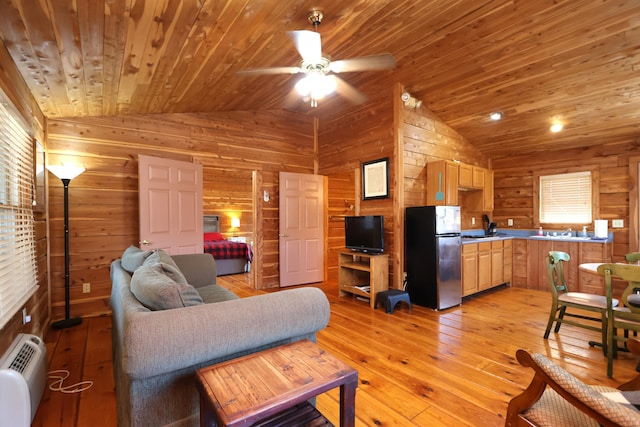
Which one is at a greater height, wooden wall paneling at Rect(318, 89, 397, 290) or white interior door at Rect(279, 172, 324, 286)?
wooden wall paneling at Rect(318, 89, 397, 290)

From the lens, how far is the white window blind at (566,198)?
15.7ft


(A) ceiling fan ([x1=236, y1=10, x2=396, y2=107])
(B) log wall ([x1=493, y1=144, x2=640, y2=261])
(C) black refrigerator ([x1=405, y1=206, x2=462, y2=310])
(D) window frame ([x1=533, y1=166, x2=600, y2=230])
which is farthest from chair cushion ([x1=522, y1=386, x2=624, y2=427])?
(D) window frame ([x1=533, y1=166, x2=600, y2=230])

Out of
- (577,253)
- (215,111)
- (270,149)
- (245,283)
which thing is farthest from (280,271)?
(577,253)

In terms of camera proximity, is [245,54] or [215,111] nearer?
[245,54]

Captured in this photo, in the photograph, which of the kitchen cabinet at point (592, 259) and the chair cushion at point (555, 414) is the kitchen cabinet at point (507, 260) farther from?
the chair cushion at point (555, 414)

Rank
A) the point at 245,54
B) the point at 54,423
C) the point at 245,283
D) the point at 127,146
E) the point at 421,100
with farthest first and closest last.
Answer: the point at 245,283, the point at 421,100, the point at 127,146, the point at 245,54, the point at 54,423

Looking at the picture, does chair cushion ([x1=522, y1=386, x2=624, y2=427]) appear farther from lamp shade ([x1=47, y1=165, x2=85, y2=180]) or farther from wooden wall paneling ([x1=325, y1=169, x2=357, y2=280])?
wooden wall paneling ([x1=325, y1=169, x2=357, y2=280])

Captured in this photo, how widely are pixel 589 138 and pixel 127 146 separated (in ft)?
22.1

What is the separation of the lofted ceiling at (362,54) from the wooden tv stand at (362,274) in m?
2.47

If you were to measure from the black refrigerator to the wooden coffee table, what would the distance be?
2846 mm

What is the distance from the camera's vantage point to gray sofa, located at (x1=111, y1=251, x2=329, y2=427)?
119 cm

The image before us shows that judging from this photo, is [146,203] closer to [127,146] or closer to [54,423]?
[127,146]

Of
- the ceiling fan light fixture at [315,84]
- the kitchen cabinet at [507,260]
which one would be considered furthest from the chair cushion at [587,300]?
the ceiling fan light fixture at [315,84]

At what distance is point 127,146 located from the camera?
12.8 feet
